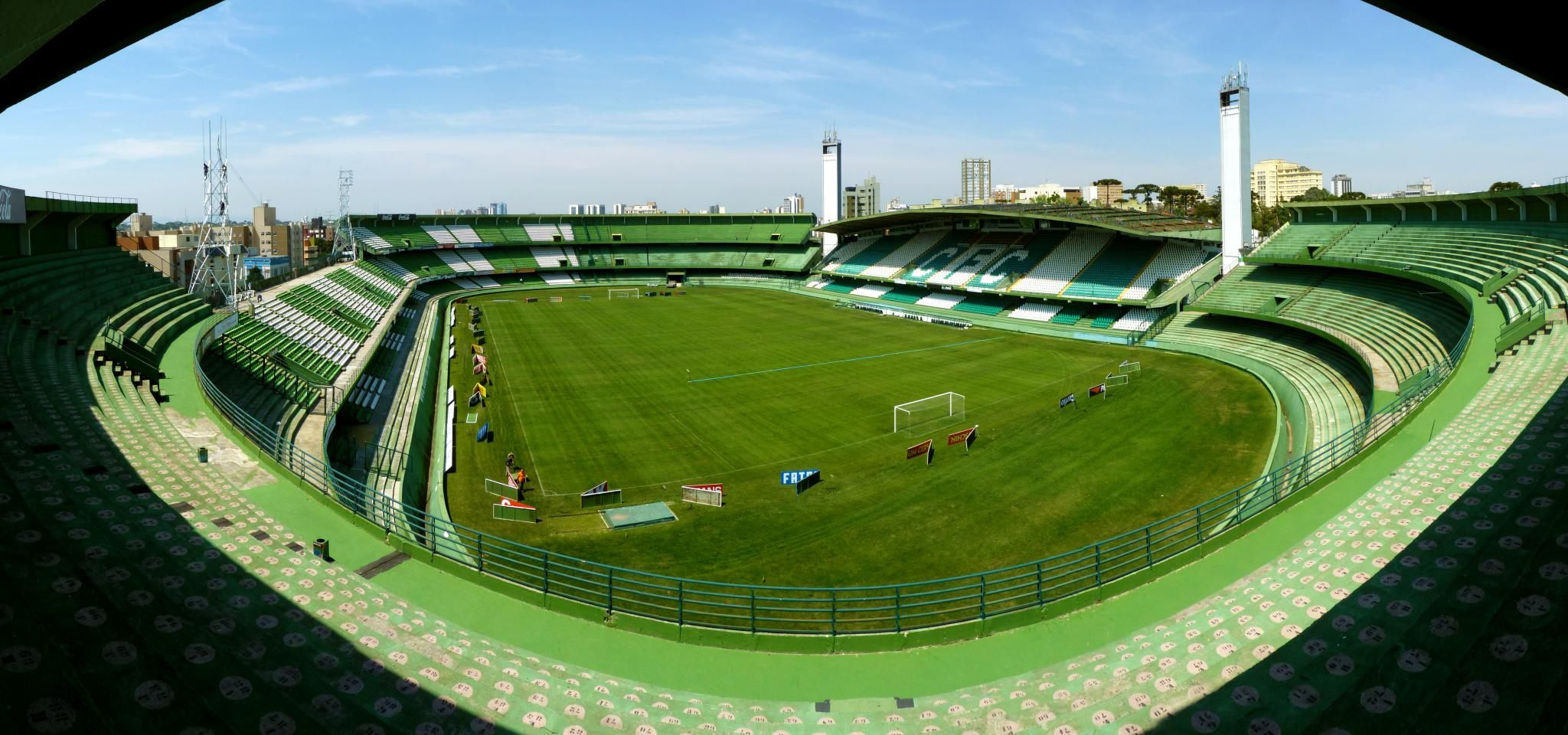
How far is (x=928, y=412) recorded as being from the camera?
93.2 ft

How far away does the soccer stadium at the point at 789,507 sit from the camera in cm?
755

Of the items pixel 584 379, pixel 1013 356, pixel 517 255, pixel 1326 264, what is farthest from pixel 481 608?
pixel 517 255

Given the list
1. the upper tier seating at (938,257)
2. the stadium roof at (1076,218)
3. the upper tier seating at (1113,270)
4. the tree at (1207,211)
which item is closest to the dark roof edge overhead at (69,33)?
the upper tier seating at (1113,270)

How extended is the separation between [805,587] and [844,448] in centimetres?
1136

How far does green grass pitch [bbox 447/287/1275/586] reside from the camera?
16.8 meters

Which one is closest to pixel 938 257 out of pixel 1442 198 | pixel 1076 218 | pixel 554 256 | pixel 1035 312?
pixel 1035 312

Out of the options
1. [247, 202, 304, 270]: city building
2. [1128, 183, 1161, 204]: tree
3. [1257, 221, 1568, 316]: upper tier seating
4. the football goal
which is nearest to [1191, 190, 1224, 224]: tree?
[1128, 183, 1161, 204]: tree

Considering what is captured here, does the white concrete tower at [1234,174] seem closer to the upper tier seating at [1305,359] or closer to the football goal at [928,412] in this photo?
the upper tier seating at [1305,359]

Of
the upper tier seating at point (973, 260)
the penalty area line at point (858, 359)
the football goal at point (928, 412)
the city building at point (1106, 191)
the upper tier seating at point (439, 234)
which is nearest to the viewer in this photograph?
the football goal at point (928, 412)

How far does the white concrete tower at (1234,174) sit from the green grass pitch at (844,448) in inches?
521

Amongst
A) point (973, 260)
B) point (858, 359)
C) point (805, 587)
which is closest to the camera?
point (805, 587)

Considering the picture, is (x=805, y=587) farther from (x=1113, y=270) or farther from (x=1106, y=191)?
(x=1106, y=191)

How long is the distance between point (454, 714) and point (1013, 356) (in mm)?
36704

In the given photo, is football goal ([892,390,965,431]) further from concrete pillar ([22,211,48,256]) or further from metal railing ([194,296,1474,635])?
concrete pillar ([22,211,48,256])
